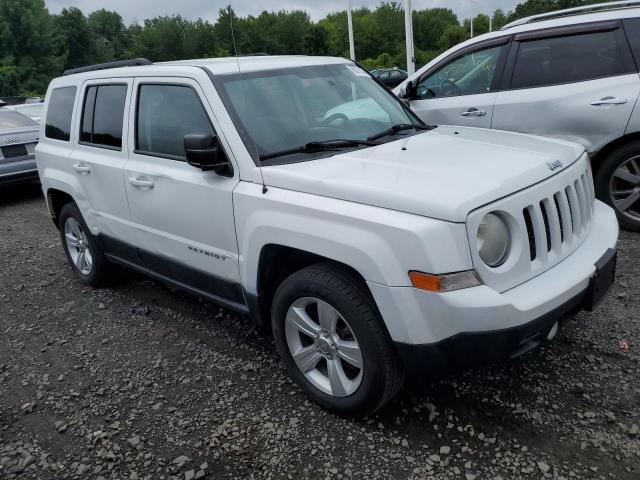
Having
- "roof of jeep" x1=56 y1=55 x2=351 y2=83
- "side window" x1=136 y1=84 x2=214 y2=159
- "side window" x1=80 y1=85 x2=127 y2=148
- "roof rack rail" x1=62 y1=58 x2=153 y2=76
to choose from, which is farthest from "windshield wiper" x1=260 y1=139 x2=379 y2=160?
"roof rack rail" x1=62 y1=58 x2=153 y2=76

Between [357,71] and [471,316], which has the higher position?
[357,71]

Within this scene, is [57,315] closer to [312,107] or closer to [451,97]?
[312,107]

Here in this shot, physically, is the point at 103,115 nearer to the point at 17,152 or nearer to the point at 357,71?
the point at 357,71

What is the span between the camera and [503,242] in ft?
8.32

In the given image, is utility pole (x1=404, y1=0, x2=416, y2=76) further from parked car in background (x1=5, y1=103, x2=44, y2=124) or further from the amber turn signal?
the amber turn signal

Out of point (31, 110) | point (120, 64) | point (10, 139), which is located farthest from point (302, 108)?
point (31, 110)

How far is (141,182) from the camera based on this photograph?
371cm

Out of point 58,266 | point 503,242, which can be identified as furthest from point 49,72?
point 503,242

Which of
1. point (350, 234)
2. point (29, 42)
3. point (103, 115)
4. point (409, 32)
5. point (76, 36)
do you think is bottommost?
point (350, 234)

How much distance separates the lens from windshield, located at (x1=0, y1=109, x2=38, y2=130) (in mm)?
9203

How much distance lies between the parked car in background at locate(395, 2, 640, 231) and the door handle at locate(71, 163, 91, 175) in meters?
3.57

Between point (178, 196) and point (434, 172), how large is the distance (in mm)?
1590

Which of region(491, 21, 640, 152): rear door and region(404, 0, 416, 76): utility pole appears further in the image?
region(404, 0, 416, 76): utility pole

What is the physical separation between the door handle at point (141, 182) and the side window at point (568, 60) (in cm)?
371
